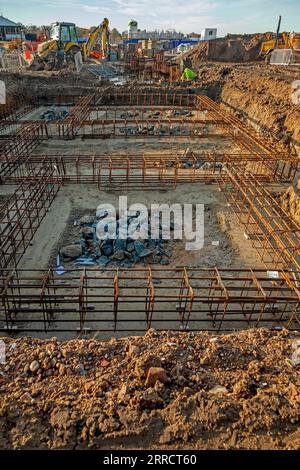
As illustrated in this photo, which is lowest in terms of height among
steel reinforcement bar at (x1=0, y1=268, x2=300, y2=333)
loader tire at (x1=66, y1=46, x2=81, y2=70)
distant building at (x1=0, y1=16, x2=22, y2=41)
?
steel reinforcement bar at (x1=0, y1=268, x2=300, y2=333)

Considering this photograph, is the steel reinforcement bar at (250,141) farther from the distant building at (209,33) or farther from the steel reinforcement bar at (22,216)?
the distant building at (209,33)

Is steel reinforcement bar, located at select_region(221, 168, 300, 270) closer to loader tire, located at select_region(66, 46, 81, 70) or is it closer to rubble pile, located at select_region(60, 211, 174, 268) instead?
rubble pile, located at select_region(60, 211, 174, 268)

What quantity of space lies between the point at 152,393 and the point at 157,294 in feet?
13.6

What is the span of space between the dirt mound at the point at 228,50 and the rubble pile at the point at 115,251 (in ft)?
137

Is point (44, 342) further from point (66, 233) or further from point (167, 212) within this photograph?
point (167, 212)

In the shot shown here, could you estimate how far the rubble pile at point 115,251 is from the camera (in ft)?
33.9

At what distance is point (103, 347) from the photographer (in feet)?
20.9

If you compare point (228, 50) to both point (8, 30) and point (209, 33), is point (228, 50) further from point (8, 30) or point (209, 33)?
point (8, 30)

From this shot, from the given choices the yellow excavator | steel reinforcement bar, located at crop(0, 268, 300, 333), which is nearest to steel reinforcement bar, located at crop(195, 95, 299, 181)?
steel reinforcement bar, located at crop(0, 268, 300, 333)

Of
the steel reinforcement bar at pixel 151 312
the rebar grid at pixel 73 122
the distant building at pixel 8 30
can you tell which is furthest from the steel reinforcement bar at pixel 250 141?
the distant building at pixel 8 30

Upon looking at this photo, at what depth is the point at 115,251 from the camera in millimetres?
10578

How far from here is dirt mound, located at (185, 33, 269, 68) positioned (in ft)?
147

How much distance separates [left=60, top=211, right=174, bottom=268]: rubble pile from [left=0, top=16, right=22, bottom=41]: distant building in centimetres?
7101

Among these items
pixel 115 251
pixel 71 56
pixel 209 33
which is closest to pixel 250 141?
pixel 115 251
